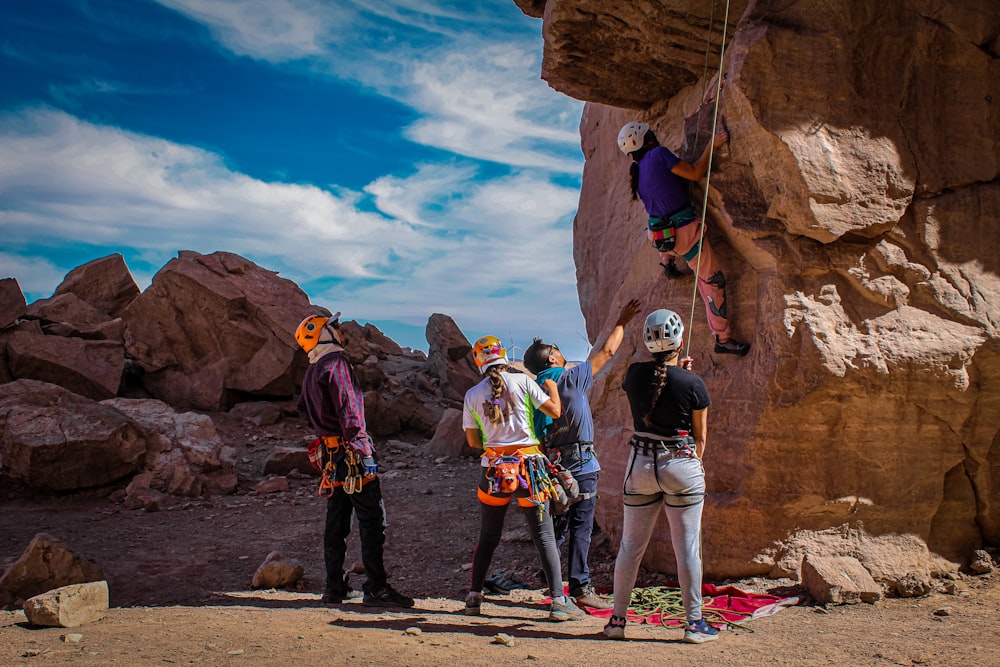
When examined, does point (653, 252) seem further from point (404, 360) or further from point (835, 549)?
point (404, 360)

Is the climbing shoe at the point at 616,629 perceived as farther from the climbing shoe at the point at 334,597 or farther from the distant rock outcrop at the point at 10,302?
the distant rock outcrop at the point at 10,302

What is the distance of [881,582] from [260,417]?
11404 millimetres

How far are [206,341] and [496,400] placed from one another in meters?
11.5

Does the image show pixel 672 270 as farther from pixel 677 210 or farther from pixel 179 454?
pixel 179 454

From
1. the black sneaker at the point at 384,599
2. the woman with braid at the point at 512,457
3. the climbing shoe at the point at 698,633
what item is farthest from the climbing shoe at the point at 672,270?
the black sneaker at the point at 384,599

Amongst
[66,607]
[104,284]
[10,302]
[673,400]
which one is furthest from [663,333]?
[104,284]

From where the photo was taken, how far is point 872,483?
657cm

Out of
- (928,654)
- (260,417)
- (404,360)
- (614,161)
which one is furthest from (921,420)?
(404,360)

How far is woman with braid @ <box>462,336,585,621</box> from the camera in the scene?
563cm

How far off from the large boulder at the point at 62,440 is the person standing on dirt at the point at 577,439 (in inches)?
303

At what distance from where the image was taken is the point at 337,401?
636 cm

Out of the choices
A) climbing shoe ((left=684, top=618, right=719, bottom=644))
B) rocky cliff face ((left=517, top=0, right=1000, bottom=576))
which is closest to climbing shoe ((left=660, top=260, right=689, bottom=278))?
rocky cliff face ((left=517, top=0, right=1000, bottom=576))

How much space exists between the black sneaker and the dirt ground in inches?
4.9

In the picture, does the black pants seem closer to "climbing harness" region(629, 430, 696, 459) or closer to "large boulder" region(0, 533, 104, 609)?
"climbing harness" region(629, 430, 696, 459)
